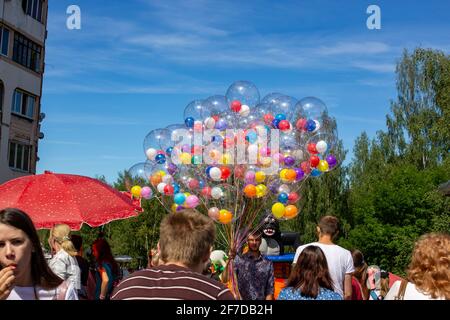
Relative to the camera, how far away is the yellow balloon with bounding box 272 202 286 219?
10.7 m

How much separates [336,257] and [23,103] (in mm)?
30304

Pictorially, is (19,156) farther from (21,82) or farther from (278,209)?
(278,209)

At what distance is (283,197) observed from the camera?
35.3 ft

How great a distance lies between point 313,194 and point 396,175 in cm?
587

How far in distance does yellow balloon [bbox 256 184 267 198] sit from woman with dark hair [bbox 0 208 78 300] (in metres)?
7.33

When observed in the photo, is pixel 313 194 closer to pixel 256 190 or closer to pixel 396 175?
pixel 396 175

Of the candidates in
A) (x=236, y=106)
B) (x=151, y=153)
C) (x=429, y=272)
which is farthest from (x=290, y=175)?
(x=429, y=272)

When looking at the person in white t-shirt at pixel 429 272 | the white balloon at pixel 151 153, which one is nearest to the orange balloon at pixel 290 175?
the white balloon at pixel 151 153

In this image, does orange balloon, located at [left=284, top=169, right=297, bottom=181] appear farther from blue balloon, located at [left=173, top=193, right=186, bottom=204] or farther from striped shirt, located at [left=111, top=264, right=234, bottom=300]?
striped shirt, located at [left=111, top=264, right=234, bottom=300]

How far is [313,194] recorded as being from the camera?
43.2 meters

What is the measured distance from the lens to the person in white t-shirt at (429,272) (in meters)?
4.04

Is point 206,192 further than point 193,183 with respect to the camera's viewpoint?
No
